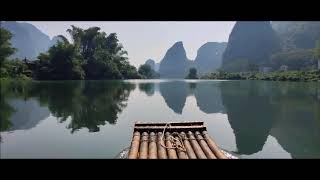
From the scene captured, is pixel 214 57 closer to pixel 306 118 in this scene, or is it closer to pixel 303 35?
pixel 303 35

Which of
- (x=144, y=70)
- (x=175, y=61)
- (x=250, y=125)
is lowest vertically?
(x=250, y=125)

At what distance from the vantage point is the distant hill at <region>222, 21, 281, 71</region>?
10762 cm

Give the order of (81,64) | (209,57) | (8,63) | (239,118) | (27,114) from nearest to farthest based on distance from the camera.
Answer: (27,114), (239,118), (8,63), (81,64), (209,57)

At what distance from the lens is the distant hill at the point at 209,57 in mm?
163475

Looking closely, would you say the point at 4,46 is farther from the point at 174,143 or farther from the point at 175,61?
the point at 175,61

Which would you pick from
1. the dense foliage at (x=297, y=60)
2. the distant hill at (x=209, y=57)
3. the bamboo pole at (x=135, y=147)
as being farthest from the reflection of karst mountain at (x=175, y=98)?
the distant hill at (x=209, y=57)

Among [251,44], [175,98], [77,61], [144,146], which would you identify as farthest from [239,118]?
[251,44]

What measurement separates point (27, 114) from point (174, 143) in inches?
345

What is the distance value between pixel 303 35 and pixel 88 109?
101 metres

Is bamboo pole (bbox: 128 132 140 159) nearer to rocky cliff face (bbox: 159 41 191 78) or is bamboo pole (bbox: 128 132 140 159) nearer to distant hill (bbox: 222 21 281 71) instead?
distant hill (bbox: 222 21 281 71)

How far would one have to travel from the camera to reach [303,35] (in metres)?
102

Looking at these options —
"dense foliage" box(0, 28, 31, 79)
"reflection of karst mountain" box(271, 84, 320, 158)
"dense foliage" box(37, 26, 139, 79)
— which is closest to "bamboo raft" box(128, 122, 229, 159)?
"reflection of karst mountain" box(271, 84, 320, 158)

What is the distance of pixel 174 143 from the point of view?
15.9 feet
